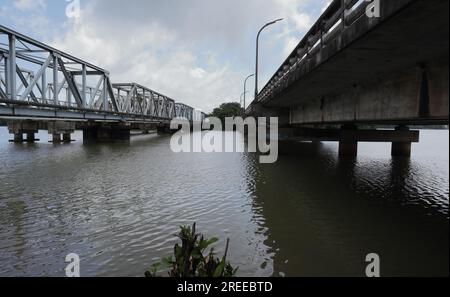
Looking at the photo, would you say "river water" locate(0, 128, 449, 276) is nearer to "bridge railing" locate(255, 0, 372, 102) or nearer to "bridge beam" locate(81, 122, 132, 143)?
"bridge railing" locate(255, 0, 372, 102)

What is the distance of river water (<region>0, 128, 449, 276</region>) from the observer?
6895 millimetres

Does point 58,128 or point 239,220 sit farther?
point 58,128

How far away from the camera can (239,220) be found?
9.92 m

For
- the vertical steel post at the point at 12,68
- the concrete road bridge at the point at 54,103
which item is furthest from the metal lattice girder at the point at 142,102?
the vertical steel post at the point at 12,68

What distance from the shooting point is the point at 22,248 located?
7656 mm

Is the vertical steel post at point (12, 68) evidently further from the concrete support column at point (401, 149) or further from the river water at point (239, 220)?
the concrete support column at point (401, 149)

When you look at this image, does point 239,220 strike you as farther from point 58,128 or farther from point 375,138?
point 58,128

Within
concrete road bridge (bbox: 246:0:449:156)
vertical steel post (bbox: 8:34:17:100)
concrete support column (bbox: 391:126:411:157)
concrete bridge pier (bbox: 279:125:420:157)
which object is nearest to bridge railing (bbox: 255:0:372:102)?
concrete road bridge (bbox: 246:0:449:156)

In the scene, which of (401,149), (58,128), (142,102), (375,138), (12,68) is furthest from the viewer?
(142,102)

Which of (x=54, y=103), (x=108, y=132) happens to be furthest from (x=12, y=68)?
(x=108, y=132)
